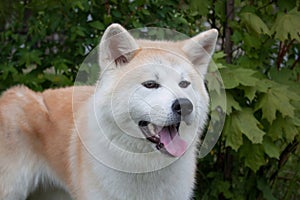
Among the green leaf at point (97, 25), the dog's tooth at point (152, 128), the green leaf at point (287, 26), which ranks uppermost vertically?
the dog's tooth at point (152, 128)

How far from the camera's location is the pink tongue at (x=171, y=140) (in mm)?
3332

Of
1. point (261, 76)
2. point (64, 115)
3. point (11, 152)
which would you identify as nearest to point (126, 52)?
point (64, 115)

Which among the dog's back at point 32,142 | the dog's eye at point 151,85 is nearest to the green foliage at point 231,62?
the dog's back at point 32,142

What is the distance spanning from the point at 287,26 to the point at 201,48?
1.10 meters

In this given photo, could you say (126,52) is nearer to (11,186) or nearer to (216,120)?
(216,120)

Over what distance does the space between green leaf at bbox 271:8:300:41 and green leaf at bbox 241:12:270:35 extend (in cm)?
8

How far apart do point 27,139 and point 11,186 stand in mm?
360

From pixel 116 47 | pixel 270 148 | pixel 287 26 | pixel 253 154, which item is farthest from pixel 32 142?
pixel 287 26

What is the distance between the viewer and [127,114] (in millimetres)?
3314

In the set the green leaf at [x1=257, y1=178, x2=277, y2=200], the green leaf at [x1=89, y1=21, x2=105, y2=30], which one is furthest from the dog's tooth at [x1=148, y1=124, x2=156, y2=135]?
the green leaf at [x1=257, y1=178, x2=277, y2=200]

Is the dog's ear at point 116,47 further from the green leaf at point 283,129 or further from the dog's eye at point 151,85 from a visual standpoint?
the green leaf at point 283,129

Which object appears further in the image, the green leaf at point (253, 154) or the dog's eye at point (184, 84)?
the green leaf at point (253, 154)

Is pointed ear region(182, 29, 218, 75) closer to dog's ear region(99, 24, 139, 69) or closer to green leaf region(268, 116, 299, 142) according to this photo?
dog's ear region(99, 24, 139, 69)

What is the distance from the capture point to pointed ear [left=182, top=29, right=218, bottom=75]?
3574mm
